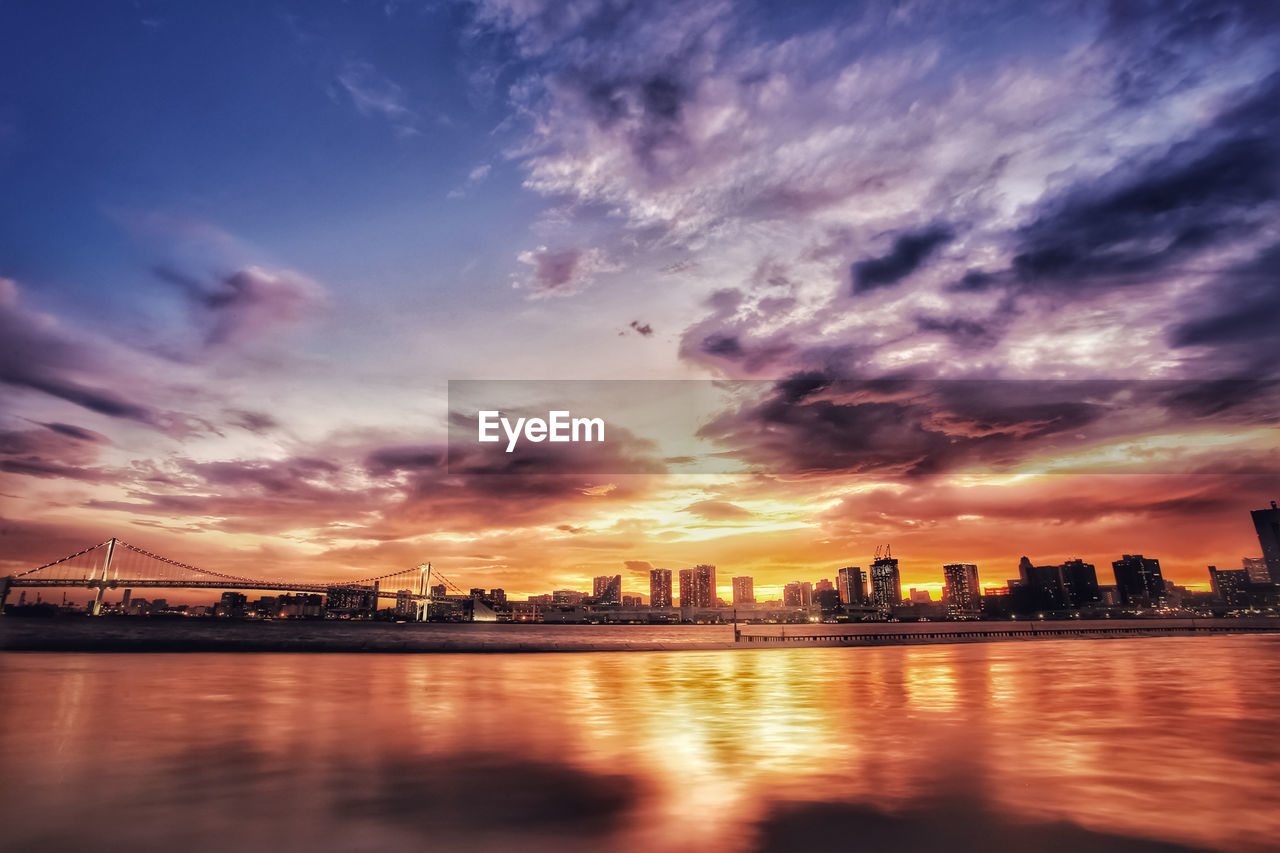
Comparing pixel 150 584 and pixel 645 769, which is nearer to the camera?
pixel 645 769

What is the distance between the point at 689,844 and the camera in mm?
11812

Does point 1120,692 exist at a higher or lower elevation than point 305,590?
lower

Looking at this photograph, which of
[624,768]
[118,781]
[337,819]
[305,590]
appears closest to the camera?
[337,819]

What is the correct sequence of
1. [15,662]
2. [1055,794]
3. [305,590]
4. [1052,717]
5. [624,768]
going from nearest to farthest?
[1055,794]
[624,768]
[1052,717]
[15,662]
[305,590]

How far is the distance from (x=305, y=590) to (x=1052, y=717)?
185m

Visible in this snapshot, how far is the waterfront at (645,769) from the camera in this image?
41.4 feet

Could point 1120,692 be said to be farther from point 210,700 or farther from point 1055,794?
point 210,700

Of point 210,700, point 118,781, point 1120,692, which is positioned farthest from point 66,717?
point 1120,692

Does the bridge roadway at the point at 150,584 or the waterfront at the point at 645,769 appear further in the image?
the bridge roadway at the point at 150,584

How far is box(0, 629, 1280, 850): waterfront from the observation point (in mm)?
12609

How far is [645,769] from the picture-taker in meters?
18.1

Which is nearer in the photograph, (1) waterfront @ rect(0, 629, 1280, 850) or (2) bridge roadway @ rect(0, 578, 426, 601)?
(1) waterfront @ rect(0, 629, 1280, 850)

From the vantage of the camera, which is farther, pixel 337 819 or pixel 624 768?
pixel 624 768

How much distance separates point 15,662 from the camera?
6203 centimetres
